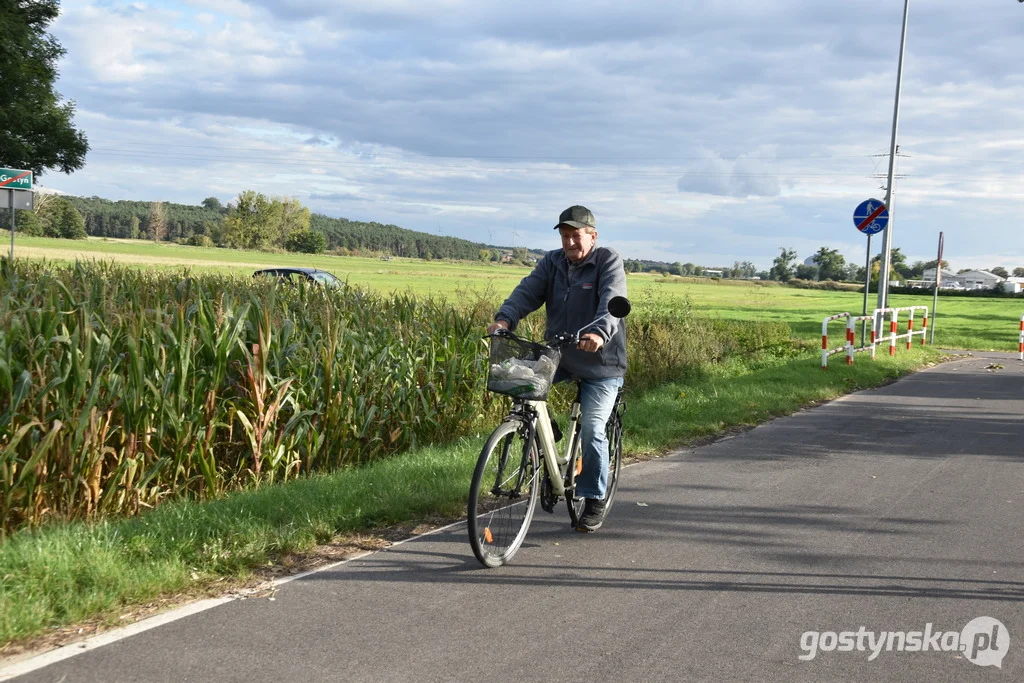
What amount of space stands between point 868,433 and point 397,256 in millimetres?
99806

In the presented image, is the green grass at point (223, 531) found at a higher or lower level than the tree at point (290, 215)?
lower

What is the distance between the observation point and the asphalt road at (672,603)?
153 inches


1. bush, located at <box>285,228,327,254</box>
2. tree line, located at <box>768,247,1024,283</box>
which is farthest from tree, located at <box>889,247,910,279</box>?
bush, located at <box>285,228,327,254</box>

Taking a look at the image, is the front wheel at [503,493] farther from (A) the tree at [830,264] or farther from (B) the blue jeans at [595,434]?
(A) the tree at [830,264]

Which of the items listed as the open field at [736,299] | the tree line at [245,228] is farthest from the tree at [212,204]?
the open field at [736,299]

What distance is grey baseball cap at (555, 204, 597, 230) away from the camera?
575cm

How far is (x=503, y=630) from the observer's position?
14.1 feet

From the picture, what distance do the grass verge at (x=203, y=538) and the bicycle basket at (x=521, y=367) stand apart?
138 cm

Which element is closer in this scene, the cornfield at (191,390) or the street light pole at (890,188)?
the cornfield at (191,390)

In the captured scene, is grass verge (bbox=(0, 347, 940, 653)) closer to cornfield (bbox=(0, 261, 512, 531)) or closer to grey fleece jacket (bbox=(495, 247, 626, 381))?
cornfield (bbox=(0, 261, 512, 531))

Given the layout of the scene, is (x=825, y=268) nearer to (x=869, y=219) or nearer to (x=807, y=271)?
(x=807, y=271)

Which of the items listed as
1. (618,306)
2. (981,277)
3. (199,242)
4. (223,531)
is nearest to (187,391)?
(223,531)

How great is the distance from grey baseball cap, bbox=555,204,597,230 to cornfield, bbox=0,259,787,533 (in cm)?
287

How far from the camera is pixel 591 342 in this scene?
17.5 ft
